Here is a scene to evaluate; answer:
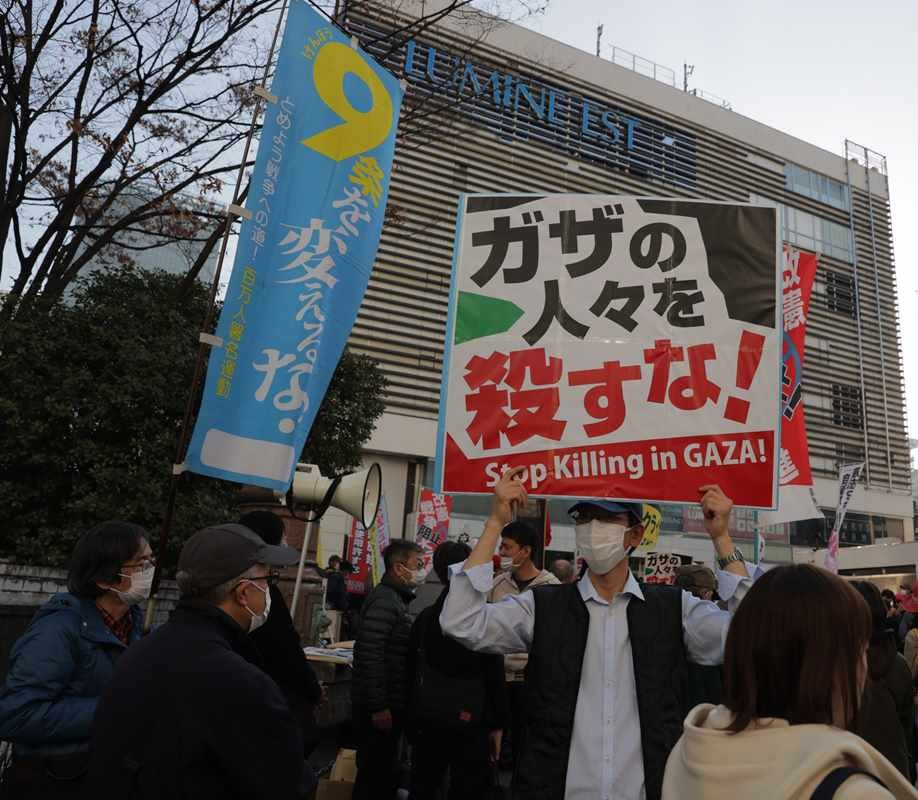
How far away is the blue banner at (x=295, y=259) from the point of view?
416 cm

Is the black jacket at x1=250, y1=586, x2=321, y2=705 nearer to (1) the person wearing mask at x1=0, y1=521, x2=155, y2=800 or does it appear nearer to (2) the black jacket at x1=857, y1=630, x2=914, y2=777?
(1) the person wearing mask at x1=0, y1=521, x2=155, y2=800

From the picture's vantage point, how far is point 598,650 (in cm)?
267

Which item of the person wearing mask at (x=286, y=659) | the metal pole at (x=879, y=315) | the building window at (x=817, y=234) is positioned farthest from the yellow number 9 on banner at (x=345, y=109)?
the metal pole at (x=879, y=315)

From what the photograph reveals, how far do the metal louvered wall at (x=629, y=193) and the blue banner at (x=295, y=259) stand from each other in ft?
48.1

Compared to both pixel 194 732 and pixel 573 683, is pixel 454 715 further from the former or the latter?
pixel 194 732

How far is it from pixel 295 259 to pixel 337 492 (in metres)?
3.39

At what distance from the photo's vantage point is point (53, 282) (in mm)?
8953

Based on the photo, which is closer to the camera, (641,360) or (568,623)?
(568,623)

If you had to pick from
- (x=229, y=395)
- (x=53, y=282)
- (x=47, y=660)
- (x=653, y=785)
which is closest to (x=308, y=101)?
(x=229, y=395)

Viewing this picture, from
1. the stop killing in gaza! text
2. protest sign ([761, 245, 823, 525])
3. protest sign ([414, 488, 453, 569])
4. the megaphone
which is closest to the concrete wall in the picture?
the megaphone

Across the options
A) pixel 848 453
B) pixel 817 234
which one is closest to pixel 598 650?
pixel 848 453

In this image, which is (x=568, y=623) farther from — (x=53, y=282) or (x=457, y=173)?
(x=457, y=173)

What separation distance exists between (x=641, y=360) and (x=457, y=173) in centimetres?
2241

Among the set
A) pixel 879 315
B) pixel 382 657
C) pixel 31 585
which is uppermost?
pixel 879 315
